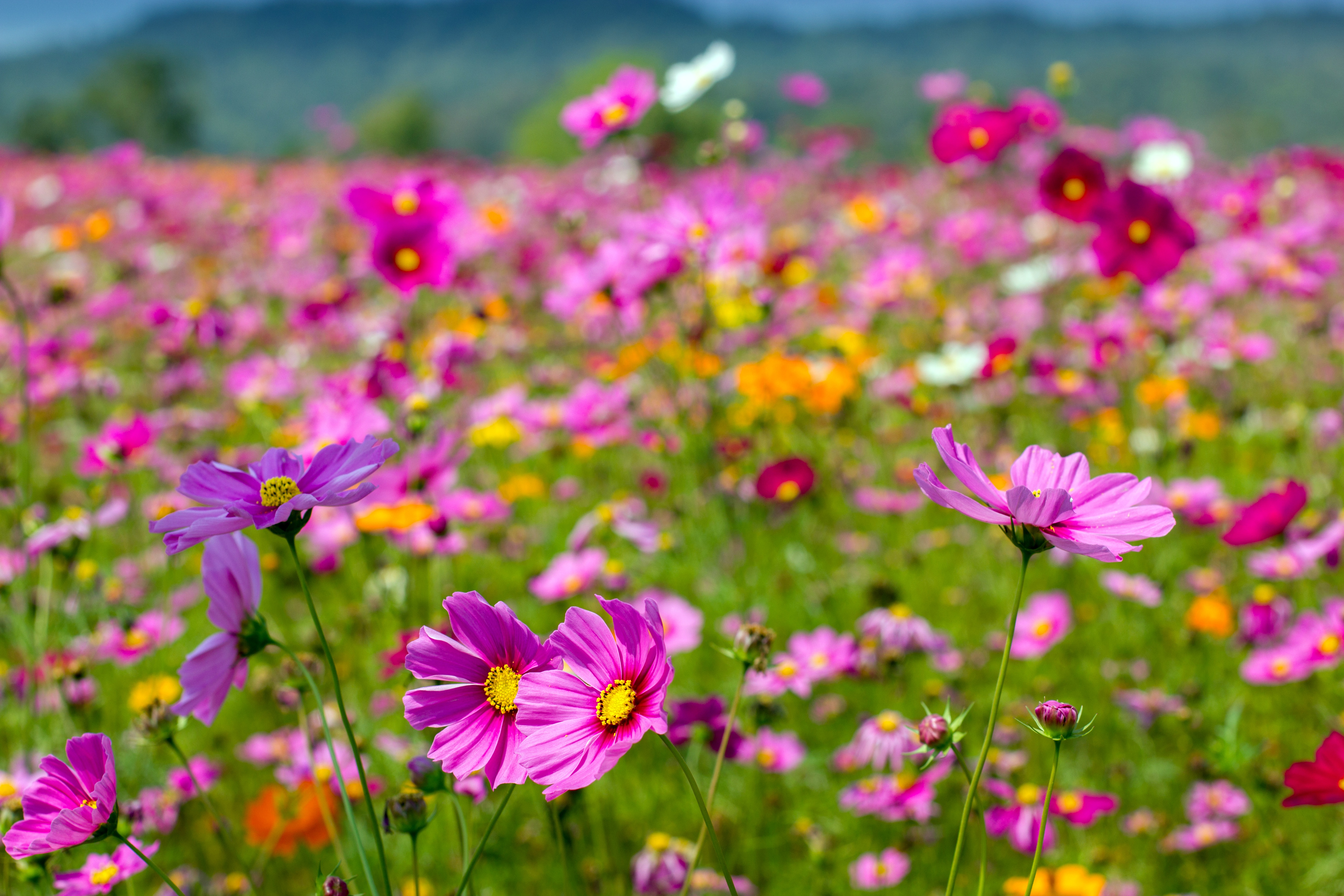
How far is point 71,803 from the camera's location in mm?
841

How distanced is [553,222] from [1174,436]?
4.01m

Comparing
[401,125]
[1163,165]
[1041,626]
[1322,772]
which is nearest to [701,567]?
[1041,626]

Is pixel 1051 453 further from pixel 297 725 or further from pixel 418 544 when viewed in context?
pixel 297 725

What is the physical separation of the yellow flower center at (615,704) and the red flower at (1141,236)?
2.03m

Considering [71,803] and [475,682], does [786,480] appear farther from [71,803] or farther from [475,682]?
[71,803]

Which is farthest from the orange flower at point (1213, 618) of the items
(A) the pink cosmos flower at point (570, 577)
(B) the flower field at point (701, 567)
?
(A) the pink cosmos flower at point (570, 577)

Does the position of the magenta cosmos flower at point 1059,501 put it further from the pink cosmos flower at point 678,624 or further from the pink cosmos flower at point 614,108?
the pink cosmos flower at point 614,108

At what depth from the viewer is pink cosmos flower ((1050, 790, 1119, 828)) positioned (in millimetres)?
1491

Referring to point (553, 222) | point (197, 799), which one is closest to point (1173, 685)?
point (197, 799)

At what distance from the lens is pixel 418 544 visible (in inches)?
72.2

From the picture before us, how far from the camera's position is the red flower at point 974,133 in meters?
2.75

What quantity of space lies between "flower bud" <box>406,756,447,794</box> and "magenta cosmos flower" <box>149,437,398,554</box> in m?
0.28

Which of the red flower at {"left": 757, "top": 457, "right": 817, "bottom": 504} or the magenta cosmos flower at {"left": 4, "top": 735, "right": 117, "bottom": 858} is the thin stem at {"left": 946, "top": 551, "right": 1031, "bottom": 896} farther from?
the red flower at {"left": 757, "top": 457, "right": 817, "bottom": 504}

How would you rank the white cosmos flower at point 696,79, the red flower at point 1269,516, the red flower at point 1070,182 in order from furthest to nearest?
1. the red flower at point 1070,182
2. the white cosmos flower at point 696,79
3. the red flower at point 1269,516
